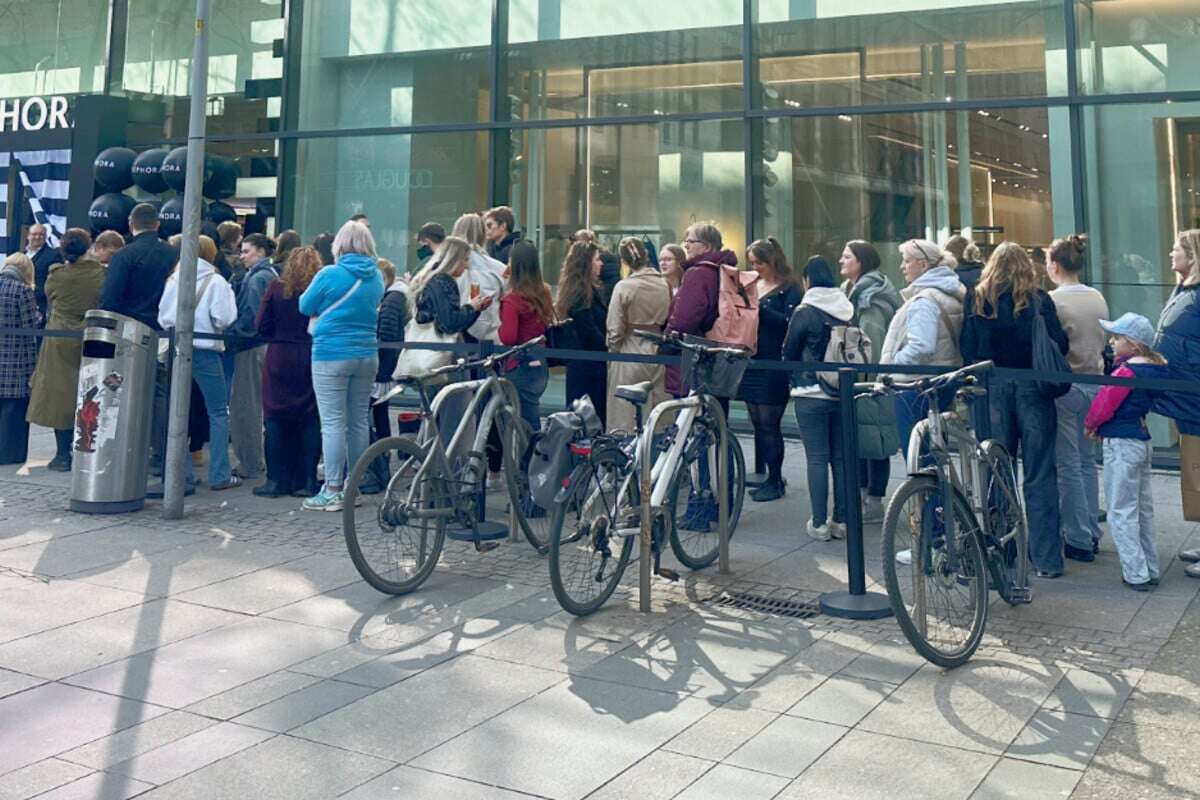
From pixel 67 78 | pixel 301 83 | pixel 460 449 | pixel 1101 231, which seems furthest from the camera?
pixel 67 78

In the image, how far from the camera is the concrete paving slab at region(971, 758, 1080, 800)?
4.20m

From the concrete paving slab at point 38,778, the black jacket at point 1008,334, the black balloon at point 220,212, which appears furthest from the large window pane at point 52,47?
the concrete paving slab at point 38,778

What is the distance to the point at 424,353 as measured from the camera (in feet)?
29.3

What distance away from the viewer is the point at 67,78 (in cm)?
1780

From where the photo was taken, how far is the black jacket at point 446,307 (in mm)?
8656

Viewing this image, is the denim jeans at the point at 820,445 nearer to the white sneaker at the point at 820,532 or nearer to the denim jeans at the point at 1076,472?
the white sneaker at the point at 820,532

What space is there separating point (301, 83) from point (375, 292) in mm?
7821

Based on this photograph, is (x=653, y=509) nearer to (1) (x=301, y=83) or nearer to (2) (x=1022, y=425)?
(2) (x=1022, y=425)

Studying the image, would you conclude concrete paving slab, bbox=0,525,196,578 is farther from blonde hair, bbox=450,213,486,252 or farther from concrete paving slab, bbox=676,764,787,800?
concrete paving slab, bbox=676,764,787,800

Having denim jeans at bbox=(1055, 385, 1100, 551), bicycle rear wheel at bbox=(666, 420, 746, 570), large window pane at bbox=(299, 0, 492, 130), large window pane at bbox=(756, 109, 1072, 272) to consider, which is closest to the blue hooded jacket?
Result: bicycle rear wheel at bbox=(666, 420, 746, 570)

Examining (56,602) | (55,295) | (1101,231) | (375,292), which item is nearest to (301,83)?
(55,295)

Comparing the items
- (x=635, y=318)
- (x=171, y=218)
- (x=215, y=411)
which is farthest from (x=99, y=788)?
(x=171, y=218)

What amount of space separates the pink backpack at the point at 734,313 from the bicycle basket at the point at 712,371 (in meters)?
1.31

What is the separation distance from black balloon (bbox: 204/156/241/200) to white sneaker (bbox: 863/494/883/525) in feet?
32.0
